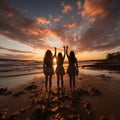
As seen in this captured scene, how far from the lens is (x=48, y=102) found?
19.6ft

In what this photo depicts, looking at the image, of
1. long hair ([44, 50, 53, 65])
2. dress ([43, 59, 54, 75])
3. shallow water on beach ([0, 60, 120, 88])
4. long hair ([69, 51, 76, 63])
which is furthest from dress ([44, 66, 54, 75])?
shallow water on beach ([0, 60, 120, 88])

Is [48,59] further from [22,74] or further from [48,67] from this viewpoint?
[22,74]

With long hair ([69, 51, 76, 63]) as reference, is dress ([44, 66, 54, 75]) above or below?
below

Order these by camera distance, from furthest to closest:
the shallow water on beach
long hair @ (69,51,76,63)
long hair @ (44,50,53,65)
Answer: the shallow water on beach < long hair @ (44,50,53,65) < long hair @ (69,51,76,63)

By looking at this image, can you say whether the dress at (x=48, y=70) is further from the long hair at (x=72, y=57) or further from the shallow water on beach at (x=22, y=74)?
the shallow water on beach at (x=22, y=74)

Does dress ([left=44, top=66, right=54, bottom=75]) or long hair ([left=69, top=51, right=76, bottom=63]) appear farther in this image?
dress ([left=44, top=66, right=54, bottom=75])

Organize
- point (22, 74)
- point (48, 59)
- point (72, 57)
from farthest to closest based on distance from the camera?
point (22, 74) → point (48, 59) → point (72, 57)

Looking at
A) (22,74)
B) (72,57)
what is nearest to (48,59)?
(72,57)

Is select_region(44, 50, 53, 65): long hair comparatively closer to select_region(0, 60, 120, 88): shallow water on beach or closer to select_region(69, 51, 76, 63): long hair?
select_region(69, 51, 76, 63): long hair

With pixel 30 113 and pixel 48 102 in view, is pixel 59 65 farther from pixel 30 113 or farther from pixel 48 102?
pixel 30 113

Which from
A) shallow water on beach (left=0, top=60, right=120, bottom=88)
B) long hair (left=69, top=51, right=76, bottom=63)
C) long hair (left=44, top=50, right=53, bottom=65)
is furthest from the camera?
shallow water on beach (left=0, top=60, right=120, bottom=88)

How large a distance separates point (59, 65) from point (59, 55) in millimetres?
661

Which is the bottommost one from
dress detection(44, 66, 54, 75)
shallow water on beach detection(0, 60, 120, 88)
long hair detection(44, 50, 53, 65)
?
shallow water on beach detection(0, 60, 120, 88)

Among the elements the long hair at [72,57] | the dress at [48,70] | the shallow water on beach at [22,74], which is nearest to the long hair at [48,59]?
the dress at [48,70]
